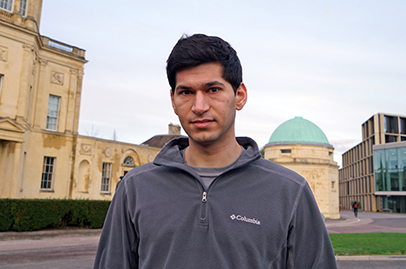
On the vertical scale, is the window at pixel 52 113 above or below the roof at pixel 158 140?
below

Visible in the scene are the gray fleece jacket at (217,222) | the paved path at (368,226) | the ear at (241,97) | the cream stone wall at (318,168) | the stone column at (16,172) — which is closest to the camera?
the gray fleece jacket at (217,222)

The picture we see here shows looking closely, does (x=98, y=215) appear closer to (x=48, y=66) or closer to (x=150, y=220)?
(x=48, y=66)

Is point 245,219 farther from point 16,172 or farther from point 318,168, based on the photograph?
point 318,168

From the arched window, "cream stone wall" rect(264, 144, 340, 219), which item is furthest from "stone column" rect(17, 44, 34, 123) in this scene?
"cream stone wall" rect(264, 144, 340, 219)

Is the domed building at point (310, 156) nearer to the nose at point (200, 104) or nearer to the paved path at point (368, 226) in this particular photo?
the paved path at point (368, 226)

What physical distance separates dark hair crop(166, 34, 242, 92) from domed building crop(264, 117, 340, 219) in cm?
3726

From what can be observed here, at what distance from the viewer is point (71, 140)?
26.9 metres

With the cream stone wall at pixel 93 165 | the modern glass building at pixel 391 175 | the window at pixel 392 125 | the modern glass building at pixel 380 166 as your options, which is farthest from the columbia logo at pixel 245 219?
the window at pixel 392 125

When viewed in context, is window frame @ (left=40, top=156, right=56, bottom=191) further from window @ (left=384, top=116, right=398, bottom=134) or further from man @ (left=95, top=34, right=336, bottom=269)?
window @ (left=384, top=116, right=398, bottom=134)

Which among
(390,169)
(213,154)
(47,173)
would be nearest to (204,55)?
(213,154)

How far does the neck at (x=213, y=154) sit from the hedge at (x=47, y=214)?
16.0m

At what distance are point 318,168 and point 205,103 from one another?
4000 centimetres

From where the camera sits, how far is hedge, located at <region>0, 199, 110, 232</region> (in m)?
15.6

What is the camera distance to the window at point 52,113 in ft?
85.9
